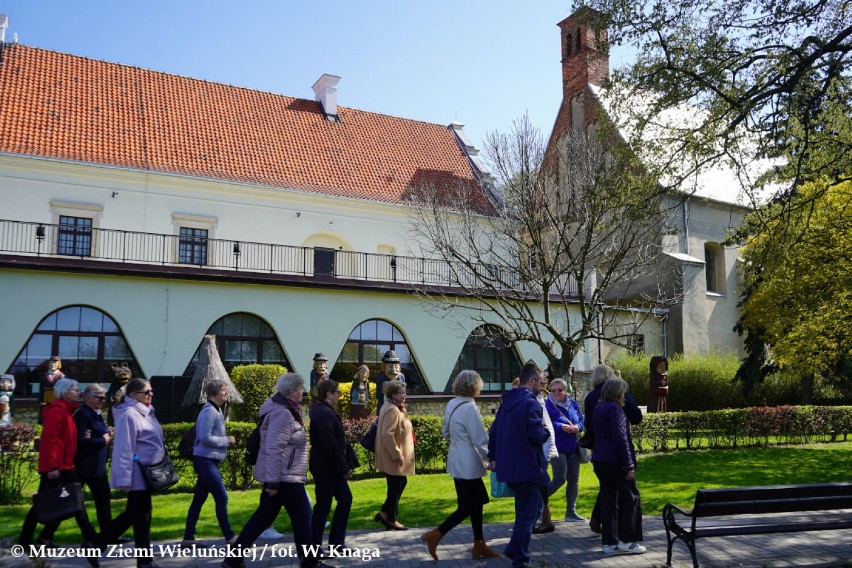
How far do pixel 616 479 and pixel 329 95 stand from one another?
2786 cm

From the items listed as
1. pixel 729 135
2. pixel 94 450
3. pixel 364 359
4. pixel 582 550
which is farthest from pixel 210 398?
pixel 364 359

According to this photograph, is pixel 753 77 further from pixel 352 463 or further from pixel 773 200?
pixel 352 463

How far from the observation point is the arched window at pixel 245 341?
20719mm

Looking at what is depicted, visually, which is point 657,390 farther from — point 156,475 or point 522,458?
point 156,475

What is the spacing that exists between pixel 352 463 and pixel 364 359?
15.2 m

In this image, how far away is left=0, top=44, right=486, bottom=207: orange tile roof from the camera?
24.7m

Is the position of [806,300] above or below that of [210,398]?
above

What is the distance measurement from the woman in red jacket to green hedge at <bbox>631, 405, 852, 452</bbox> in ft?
37.5

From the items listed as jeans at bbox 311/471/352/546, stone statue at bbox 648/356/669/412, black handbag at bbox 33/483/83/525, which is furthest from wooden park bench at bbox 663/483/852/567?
stone statue at bbox 648/356/669/412

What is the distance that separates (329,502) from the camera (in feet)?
23.3

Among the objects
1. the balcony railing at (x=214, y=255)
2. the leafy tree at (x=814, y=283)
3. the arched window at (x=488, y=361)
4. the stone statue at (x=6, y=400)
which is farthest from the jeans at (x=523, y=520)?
the arched window at (x=488, y=361)

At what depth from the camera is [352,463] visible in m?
7.57

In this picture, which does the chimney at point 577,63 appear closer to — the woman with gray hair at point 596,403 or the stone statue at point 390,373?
the stone statue at point 390,373

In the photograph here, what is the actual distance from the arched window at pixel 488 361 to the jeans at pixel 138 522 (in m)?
17.5
